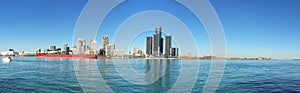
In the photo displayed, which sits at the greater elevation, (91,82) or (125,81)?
(91,82)

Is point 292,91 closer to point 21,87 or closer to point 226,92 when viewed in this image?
point 226,92

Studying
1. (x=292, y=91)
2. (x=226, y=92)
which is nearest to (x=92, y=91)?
(x=226, y=92)

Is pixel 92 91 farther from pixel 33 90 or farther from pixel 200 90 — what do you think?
pixel 200 90

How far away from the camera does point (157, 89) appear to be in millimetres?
21469

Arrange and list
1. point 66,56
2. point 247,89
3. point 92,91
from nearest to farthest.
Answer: point 92,91
point 247,89
point 66,56

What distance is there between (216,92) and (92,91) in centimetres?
811

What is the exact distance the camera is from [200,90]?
20844 millimetres

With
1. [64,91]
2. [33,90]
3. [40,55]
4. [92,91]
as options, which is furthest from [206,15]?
[40,55]

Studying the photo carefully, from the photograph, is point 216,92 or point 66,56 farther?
point 66,56

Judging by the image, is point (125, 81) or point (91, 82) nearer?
point (91, 82)

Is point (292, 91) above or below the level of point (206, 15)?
below

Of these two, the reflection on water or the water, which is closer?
the reflection on water

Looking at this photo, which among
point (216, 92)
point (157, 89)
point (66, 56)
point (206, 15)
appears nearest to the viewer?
point (206, 15)

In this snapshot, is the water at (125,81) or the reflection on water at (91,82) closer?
the reflection on water at (91,82)
